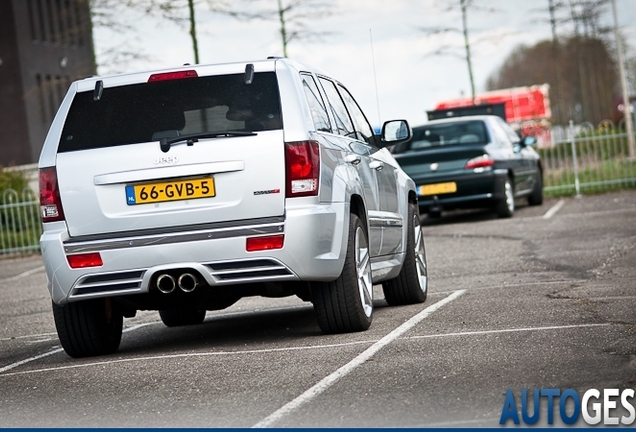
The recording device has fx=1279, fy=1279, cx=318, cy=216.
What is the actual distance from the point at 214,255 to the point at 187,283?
310 mm

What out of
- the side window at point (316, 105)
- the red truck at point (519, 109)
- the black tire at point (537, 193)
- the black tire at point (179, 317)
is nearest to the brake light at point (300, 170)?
the side window at point (316, 105)

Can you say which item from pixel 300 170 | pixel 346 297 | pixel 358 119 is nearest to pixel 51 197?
pixel 300 170

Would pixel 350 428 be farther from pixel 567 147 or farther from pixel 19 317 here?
pixel 567 147

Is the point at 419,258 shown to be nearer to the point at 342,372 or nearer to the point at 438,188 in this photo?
the point at 342,372

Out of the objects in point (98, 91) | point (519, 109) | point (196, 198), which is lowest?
point (196, 198)

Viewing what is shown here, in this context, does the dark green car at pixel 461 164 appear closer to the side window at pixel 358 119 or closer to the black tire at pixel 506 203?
the black tire at pixel 506 203

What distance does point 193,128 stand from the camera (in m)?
8.02

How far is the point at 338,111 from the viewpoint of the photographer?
9367 millimetres

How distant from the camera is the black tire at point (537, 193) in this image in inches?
947

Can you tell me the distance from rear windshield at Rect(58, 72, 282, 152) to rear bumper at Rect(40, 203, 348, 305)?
2.07ft

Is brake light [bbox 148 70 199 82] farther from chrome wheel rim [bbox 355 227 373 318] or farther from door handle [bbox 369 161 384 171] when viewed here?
door handle [bbox 369 161 384 171]

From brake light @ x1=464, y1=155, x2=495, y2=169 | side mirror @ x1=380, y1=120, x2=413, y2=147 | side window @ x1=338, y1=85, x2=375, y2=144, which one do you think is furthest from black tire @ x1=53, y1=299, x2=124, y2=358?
brake light @ x1=464, y1=155, x2=495, y2=169

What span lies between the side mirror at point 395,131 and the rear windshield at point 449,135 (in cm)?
1070

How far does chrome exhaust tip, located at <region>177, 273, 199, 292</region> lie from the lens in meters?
7.89
